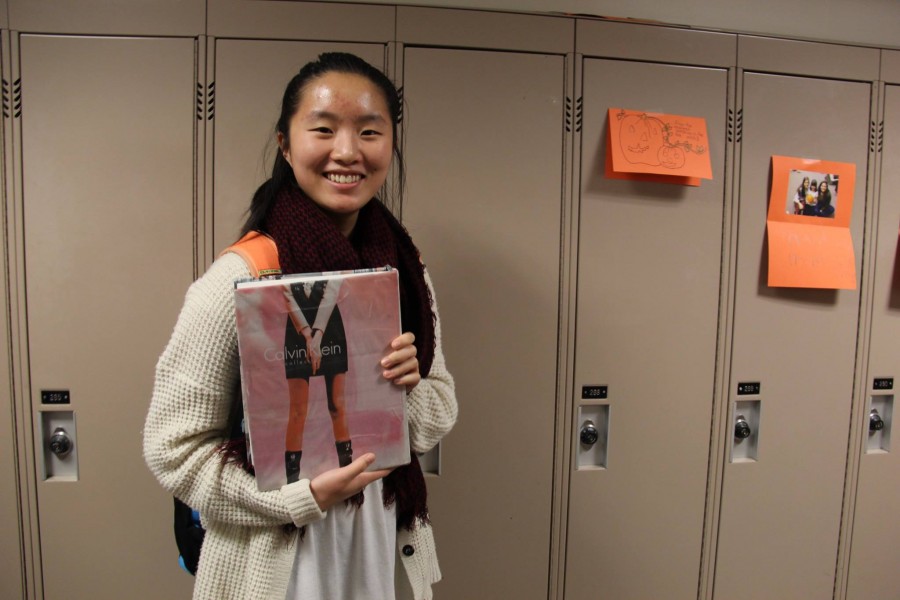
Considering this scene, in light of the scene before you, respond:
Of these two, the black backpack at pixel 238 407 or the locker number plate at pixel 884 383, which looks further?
the locker number plate at pixel 884 383

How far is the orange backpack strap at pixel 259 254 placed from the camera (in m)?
0.77

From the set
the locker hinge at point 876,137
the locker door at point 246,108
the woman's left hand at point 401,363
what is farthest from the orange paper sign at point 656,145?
the woman's left hand at point 401,363

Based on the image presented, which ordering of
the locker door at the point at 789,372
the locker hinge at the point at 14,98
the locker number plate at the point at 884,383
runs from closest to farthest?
the locker hinge at the point at 14,98
the locker door at the point at 789,372
the locker number plate at the point at 884,383

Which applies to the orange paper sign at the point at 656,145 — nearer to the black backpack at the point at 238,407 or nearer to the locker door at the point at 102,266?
the black backpack at the point at 238,407

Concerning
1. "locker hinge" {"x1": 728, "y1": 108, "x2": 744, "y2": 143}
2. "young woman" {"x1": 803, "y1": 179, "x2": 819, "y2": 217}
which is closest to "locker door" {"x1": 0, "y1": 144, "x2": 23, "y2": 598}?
"locker hinge" {"x1": 728, "y1": 108, "x2": 744, "y2": 143}

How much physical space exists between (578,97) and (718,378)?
1.10 m

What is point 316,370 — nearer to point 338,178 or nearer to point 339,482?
point 339,482

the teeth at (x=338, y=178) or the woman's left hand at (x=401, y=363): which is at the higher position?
the teeth at (x=338, y=178)

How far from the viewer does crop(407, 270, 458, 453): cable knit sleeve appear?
88 centimetres

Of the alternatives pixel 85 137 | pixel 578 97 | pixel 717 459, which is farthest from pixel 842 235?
pixel 85 137

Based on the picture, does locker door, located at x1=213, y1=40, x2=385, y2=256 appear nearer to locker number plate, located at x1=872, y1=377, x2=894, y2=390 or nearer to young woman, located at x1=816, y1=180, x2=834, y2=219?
young woman, located at x1=816, y1=180, x2=834, y2=219

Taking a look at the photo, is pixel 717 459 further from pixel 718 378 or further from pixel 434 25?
pixel 434 25

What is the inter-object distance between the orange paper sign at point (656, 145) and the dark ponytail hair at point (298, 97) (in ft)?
2.83

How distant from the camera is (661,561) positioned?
5.19 feet
